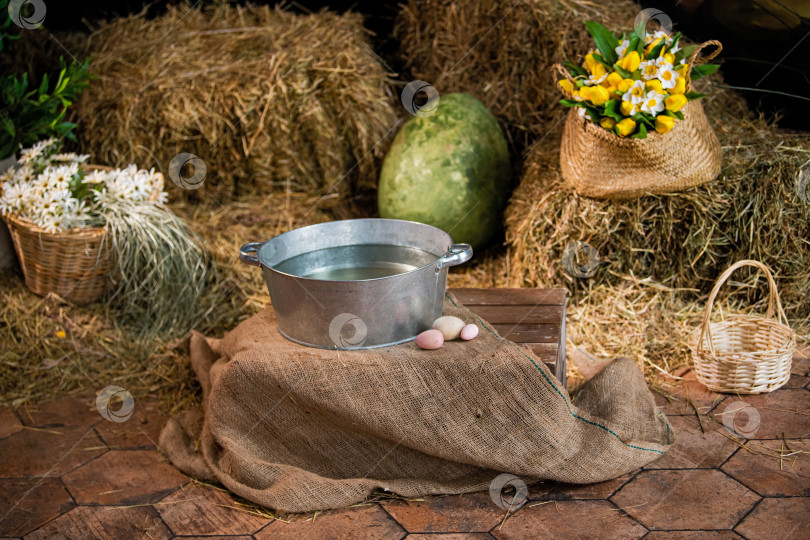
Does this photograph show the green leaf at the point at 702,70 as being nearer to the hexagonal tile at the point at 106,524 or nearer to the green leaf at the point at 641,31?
the green leaf at the point at 641,31

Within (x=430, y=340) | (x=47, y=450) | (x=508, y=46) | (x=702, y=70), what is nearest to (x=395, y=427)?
(x=430, y=340)

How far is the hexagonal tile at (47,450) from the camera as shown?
241 cm

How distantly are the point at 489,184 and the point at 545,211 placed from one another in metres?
0.43

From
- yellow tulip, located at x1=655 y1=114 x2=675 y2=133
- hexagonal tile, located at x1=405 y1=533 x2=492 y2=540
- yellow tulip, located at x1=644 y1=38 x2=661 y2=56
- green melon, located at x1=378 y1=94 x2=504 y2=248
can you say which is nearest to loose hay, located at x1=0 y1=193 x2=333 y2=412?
green melon, located at x1=378 y1=94 x2=504 y2=248

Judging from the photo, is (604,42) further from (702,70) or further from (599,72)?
(702,70)

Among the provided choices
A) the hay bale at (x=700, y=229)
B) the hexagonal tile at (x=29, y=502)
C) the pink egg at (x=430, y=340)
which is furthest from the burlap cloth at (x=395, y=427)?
the hay bale at (x=700, y=229)

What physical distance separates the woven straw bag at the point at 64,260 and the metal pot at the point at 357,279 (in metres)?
0.95

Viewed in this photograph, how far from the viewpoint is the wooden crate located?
2.37m

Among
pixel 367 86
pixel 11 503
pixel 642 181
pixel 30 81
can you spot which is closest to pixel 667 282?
pixel 642 181

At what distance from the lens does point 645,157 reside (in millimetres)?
2873

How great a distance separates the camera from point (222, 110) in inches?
147

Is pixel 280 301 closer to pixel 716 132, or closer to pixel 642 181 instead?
pixel 642 181

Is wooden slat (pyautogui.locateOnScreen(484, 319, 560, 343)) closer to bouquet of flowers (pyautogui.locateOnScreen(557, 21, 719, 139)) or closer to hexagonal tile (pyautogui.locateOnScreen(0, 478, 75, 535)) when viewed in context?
bouquet of flowers (pyautogui.locateOnScreen(557, 21, 719, 139))

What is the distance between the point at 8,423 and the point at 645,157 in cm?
256
